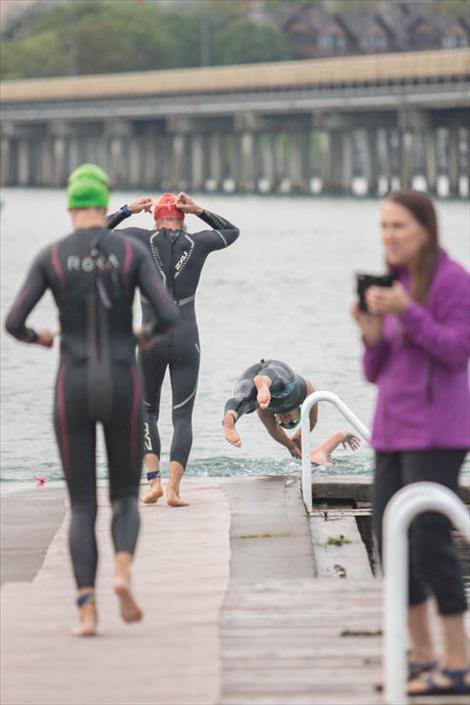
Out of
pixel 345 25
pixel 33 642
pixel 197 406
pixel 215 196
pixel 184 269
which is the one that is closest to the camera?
pixel 33 642

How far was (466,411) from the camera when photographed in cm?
636

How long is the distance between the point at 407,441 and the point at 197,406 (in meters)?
18.6

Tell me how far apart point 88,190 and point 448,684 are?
7.15 ft

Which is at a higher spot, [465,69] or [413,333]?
[465,69]

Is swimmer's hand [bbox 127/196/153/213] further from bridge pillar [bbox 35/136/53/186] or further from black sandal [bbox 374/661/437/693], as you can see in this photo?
bridge pillar [bbox 35/136/53/186]

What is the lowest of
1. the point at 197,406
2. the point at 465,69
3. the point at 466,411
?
the point at 197,406

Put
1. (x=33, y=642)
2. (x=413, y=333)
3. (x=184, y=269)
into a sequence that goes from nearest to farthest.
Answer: (x=413, y=333) < (x=33, y=642) < (x=184, y=269)

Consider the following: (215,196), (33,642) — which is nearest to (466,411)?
(33,642)

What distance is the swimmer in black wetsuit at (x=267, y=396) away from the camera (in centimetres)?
1220

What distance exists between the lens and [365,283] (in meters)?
6.17

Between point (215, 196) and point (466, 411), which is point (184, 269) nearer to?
point (466, 411)

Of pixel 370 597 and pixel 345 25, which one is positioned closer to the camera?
pixel 370 597

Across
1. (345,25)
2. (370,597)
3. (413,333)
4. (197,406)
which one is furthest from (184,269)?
(345,25)

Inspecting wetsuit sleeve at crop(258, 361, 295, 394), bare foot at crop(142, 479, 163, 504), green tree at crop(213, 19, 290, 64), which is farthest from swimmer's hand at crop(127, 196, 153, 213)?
green tree at crop(213, 19, 290, 64)
